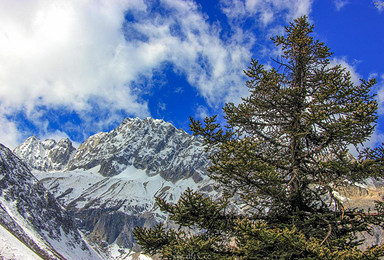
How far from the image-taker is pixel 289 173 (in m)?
8.06

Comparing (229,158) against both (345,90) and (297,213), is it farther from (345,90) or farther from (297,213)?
(345,90)

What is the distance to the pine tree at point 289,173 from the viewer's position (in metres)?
5.94

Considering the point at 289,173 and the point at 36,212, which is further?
the point at 36,212

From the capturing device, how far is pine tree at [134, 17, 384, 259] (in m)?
5.94

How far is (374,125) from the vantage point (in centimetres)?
662

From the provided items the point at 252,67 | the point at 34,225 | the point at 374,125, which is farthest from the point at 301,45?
the point at 34,225

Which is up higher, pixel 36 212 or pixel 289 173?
pixel 36 212

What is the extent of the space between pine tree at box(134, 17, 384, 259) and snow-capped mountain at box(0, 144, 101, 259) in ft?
266

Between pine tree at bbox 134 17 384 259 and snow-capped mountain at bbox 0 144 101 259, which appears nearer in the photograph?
pine tree at bbox 134 17 384 259

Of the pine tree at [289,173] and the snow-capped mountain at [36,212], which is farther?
the snow-capped mountain at [36,212]

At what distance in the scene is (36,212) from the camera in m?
98.0

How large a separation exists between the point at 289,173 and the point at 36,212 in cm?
11351

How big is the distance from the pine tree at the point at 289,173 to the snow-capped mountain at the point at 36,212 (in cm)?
8102

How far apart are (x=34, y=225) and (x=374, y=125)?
106920mm
